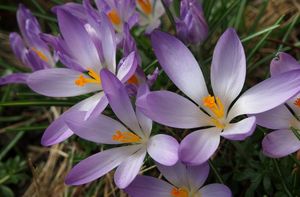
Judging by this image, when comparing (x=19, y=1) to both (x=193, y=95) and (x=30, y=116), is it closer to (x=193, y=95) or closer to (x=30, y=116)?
(x=30, y=116)

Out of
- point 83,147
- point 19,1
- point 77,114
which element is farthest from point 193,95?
point 19,1

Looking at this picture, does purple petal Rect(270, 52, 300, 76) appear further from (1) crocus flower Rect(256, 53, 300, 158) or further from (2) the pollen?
(2) the pollen

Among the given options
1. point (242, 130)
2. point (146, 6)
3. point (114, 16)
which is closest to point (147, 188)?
point (242, 130)

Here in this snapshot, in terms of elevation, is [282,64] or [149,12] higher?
[282,64]

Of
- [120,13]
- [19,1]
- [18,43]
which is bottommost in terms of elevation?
[19,1]

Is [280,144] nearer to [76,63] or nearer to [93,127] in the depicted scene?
[93,127]
